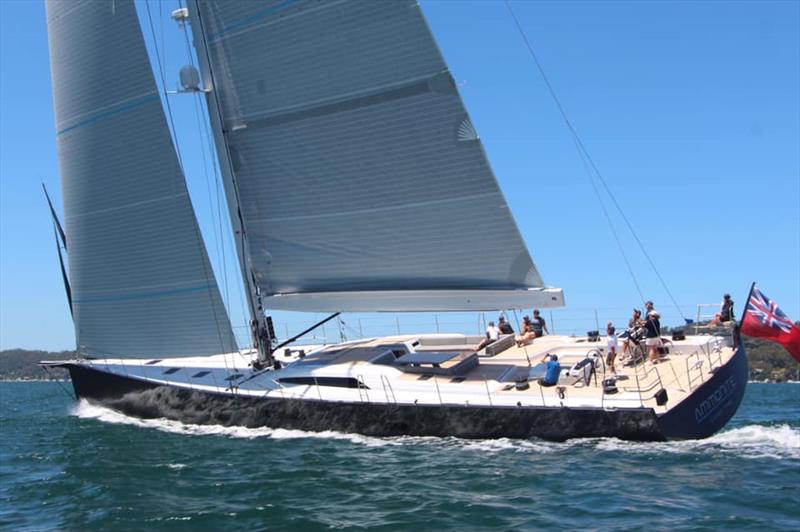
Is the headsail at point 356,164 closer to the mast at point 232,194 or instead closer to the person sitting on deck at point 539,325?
the mast at point 232,194

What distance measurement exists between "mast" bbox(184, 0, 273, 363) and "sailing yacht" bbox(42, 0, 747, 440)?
41 millimetres

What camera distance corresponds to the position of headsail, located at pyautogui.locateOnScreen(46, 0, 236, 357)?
16094 mm

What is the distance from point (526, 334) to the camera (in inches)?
668

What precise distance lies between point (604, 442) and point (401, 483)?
3313 mm

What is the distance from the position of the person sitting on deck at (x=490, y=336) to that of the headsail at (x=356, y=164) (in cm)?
196

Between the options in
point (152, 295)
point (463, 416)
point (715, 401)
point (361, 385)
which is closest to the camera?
point (715, 401)

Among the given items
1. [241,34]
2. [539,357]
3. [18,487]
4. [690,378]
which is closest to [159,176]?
[241,34]

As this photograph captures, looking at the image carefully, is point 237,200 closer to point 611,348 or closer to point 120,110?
point 120,110

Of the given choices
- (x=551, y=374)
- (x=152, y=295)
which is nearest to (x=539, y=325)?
(x=551, y=374)

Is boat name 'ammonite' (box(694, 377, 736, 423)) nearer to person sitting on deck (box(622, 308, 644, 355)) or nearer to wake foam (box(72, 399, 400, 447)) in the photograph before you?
Answer: person sitting on deck (box(622, 308, 644, 355))

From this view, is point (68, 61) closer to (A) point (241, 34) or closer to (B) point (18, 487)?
(A) point (241, 34)

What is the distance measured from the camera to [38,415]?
20922mm

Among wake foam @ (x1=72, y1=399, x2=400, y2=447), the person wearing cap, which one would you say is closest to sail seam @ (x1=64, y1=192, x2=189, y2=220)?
wake foam @ (x1=72, y1=399, x2=400, y2=447)

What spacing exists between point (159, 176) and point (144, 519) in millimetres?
8738
